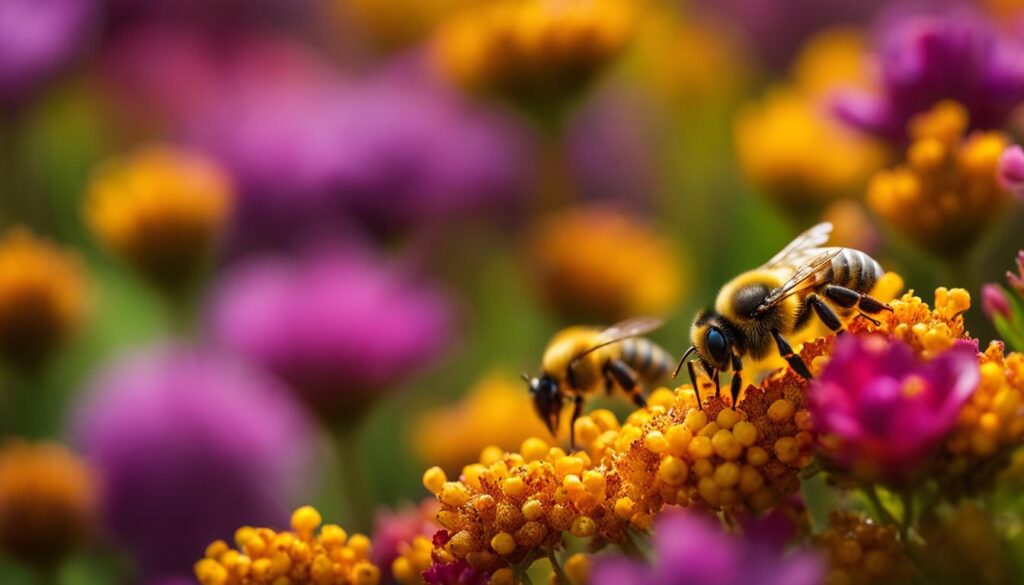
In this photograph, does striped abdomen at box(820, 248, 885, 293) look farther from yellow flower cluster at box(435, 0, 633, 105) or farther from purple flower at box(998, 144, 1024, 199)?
yellow flower cluster at box(435, 0, 633, 105)

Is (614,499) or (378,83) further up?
(378,83)

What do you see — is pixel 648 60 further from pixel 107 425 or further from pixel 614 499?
pixel 614 499

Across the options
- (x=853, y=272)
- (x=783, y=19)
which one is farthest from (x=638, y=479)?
(x=783, y=19)

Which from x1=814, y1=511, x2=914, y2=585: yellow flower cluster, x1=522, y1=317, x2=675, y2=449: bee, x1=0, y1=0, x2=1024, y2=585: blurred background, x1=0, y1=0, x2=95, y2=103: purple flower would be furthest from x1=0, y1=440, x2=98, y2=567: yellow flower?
x1=814, y1=511, x2=914, y2=585: yellow flower cluster

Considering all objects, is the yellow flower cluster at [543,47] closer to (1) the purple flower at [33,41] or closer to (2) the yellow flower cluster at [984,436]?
(1) the purple flower at [33,41]

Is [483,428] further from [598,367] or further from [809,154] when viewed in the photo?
[809,154]

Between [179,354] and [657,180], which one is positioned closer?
[179,354]

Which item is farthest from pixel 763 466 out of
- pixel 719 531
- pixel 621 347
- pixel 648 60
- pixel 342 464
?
pixel 648 60
